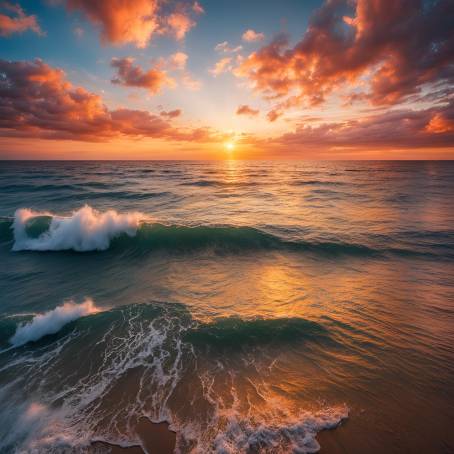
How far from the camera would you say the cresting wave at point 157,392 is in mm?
3527

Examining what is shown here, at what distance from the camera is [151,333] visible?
5.74 metres

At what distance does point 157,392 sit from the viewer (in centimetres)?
425

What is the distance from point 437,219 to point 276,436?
64.9 ft

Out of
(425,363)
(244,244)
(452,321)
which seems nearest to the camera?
(425,363)

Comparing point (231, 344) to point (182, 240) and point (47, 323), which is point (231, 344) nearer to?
point (47, 323)

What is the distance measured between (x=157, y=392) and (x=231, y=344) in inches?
70.0

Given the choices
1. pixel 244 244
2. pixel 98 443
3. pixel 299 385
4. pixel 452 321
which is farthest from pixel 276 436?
pixel 244 244

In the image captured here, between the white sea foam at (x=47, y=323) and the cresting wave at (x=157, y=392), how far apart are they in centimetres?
10

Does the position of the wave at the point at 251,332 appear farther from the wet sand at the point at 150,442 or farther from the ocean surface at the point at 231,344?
the wet sand at the point at 150,442

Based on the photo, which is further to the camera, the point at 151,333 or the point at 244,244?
the point at 244,244

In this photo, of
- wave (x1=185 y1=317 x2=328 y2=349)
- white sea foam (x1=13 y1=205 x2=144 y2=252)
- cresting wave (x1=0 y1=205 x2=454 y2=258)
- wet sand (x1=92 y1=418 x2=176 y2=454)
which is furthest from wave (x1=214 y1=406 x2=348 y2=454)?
white sea foam (x1=13 y1=205 x2=144 y2=252)

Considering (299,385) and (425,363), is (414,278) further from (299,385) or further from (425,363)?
(299,385)

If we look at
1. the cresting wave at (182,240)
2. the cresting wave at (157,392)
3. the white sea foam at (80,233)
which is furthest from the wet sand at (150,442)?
the white sea foam at (80,233)

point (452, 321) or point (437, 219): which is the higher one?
point (452, 321)
